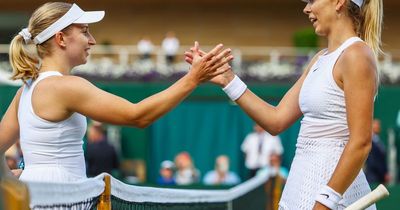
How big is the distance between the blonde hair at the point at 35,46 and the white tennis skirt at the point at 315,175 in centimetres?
132

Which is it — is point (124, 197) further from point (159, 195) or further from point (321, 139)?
point (321, 139)

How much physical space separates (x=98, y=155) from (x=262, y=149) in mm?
3562

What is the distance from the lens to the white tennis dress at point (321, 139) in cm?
531

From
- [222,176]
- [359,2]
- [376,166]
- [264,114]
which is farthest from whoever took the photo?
[222,176]

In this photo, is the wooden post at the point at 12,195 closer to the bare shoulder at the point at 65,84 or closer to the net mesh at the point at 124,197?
the net mesh at the point at 124,197

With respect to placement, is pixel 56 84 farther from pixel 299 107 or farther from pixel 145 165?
pixel 145 165

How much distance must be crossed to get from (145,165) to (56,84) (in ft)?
62.0

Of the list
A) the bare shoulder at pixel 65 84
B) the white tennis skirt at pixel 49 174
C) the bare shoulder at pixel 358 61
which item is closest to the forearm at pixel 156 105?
the bare shoulder at pixel 65 84

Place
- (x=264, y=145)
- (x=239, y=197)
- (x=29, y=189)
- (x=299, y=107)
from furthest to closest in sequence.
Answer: (x=264, y=145) → (x=239, y=197) → (x=299, y=107) → (x=29, y=189)

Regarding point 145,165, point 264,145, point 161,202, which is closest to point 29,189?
point 161,202

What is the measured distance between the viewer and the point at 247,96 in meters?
6.14

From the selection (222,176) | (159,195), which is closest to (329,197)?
(159,195)

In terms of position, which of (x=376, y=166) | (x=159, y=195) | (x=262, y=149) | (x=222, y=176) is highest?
(x=159, y=195)

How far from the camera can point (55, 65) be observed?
5742 mm
